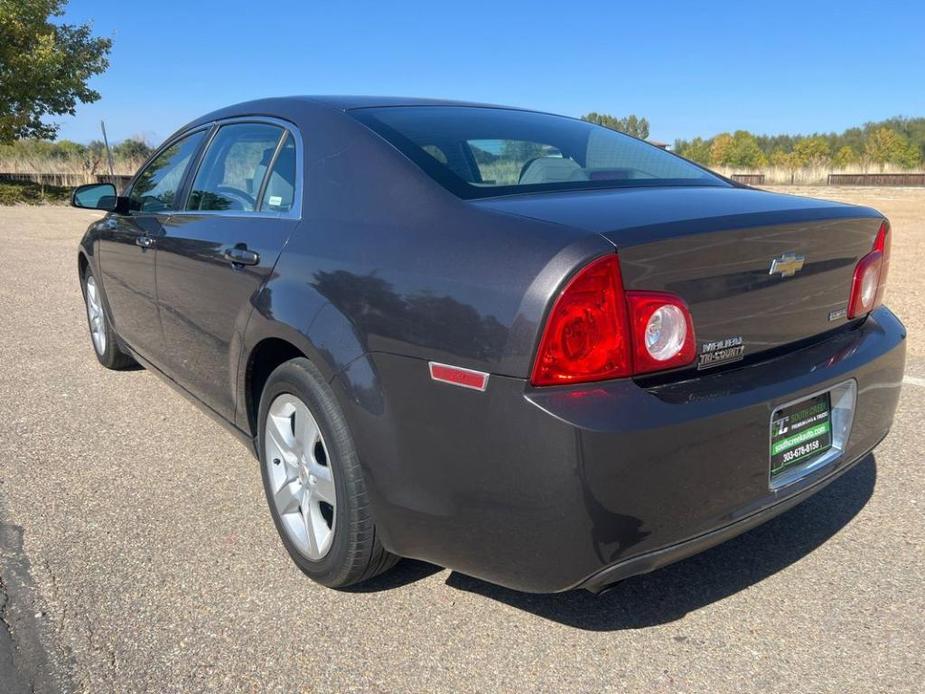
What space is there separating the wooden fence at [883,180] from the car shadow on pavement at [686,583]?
29310mm

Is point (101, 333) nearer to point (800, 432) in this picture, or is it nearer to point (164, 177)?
point (164, 177)

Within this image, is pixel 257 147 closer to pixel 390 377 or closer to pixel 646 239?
pixel 390 377

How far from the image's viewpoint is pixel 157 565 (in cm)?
275

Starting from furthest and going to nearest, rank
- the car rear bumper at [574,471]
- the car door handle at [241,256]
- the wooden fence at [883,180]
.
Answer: the wooden fence at [883,180] → the car door handle at [241,256] → the car rear bumper at [574,471]

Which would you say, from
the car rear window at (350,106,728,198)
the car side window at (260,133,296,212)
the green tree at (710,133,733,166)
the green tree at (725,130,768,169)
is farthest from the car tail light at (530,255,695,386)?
the green tree at (710,133,733,166)

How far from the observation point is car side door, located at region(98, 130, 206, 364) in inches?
149

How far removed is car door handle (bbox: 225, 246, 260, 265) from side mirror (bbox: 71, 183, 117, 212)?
184cm

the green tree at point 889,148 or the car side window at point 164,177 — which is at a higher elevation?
the green tree at point 889,148

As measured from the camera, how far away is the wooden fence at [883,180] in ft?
92.6

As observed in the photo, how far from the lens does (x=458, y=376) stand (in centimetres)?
196

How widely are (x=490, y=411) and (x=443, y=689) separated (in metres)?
0.78

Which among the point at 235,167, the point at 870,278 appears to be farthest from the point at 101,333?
the point at 870,278

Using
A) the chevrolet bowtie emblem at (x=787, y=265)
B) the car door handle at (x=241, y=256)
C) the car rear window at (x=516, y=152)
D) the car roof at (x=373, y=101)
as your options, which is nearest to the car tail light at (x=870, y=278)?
the chevrolet bowtie emblem at (x=787, y=265)

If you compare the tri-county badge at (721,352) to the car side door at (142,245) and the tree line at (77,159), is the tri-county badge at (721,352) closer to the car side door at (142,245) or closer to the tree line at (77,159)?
the car side door at (142,245)
